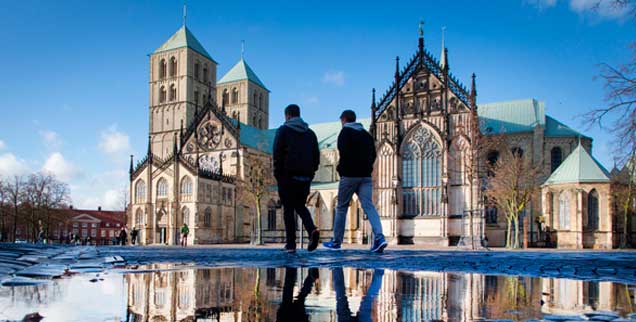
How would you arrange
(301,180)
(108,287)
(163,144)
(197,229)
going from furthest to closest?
1. (163,144)
2. (197,229)
3. (301,180)
4. (108,287)

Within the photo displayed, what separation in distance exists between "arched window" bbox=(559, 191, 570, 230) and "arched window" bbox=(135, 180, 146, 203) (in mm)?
37158

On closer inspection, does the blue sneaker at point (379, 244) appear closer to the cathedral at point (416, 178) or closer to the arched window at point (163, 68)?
the cathedral at point (416, 178)

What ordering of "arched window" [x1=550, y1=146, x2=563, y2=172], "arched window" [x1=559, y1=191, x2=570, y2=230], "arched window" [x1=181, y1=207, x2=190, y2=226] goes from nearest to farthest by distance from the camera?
"arched window" [x1=559, y1=191, x2=570, y2=230] → "arched window" [x1=550, y1=146, x2=563, y2=172] → "arched window" [x1=181, y1=207, x2=190, y2=226]

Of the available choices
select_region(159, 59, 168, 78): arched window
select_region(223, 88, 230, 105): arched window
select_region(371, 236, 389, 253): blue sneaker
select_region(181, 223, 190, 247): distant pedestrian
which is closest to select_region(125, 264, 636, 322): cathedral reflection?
select_region(371, 236, 389, 253): blue sneaker

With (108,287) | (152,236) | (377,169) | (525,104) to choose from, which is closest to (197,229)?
(152,236)

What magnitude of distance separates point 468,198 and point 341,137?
3338 cm

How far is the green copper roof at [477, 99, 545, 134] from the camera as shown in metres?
46.1

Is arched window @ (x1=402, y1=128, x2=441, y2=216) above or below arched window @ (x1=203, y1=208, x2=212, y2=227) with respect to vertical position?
above

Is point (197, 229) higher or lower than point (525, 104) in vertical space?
lower

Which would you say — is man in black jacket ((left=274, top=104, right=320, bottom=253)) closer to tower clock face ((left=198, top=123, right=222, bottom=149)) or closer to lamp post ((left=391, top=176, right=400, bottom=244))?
lamp post ((left=391, top=176, right=400, bottom=244))

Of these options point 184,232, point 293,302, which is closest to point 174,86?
point 184,232

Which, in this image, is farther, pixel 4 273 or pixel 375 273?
pixel 375 273

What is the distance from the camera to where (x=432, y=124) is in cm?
4159

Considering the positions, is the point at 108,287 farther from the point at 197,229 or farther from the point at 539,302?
the point at 197,229
